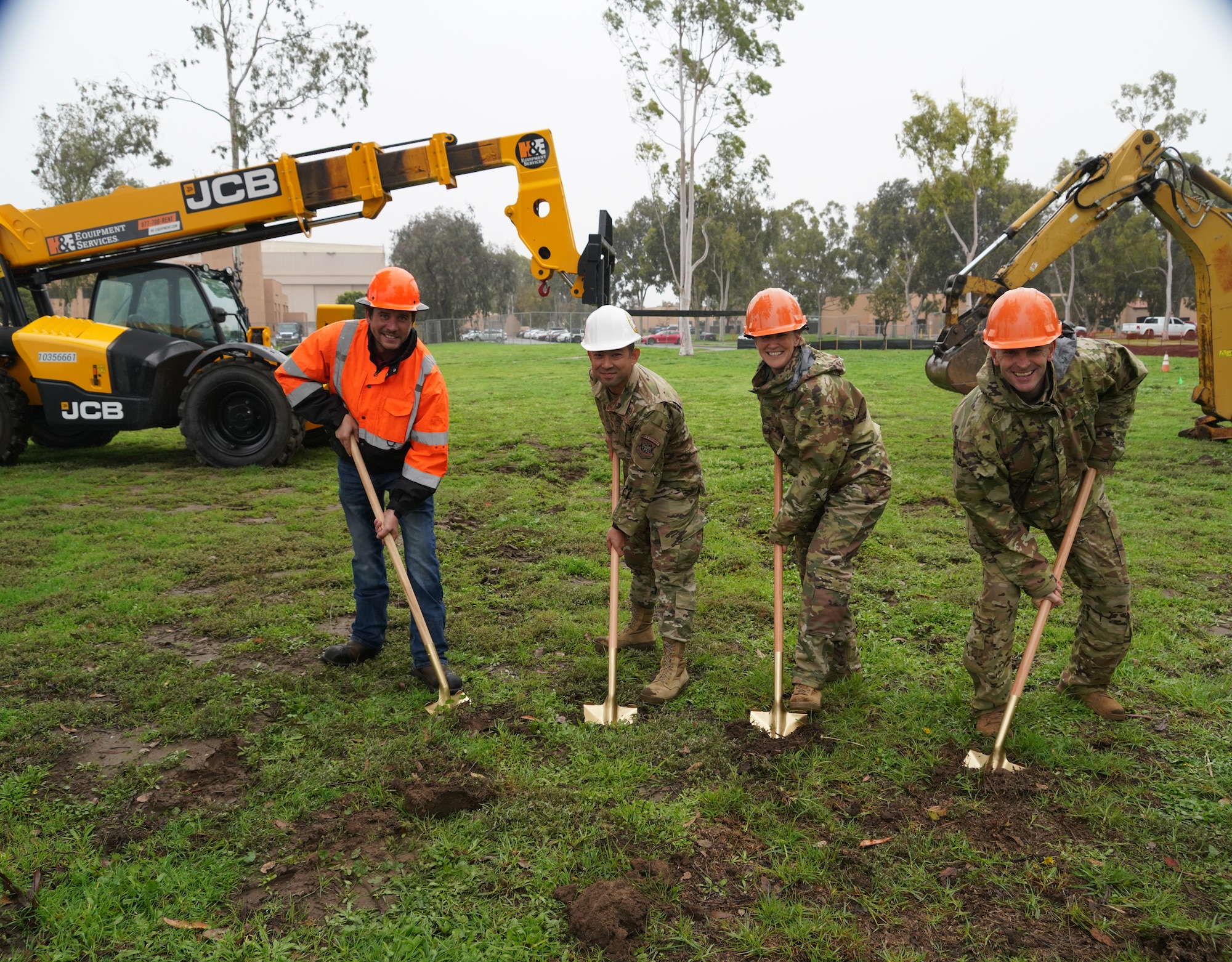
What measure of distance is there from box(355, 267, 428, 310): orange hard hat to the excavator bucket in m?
7.10

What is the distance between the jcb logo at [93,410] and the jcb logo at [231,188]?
239cm

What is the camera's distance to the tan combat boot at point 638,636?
5.09 metres

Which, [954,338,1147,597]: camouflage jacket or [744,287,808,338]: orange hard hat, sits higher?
[744,287,808,338]: orange hard hat

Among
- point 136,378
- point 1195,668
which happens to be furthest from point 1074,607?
point 136,378

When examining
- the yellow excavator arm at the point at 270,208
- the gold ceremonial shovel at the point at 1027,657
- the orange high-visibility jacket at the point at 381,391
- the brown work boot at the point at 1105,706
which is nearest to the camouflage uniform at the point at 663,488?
the orange high-visibility jacket at the point at 381,391

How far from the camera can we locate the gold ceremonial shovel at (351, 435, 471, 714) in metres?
4.27

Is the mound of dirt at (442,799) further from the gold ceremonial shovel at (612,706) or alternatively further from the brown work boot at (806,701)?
the brown work boot at (806,701)

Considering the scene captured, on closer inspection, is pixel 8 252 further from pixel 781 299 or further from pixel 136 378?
pixel 781 299

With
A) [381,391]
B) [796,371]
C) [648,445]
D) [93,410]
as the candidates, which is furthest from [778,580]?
[93,410]

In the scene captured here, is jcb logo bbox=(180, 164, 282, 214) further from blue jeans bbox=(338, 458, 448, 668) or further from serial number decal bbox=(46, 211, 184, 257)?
blue jeans bbox=(338, 458, 448, 668)

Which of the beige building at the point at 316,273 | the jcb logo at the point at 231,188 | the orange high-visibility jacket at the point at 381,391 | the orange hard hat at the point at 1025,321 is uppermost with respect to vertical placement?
the beige building at the point at 316,273

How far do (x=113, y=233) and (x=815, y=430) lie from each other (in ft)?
30.9

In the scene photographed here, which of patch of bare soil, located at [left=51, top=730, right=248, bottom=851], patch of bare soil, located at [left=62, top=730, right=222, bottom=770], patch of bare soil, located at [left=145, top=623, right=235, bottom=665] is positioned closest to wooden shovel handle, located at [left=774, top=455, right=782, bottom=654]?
patch of bare soil, located at [left=51, top=730, right=248, bottom=851]

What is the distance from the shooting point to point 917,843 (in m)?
3.21
